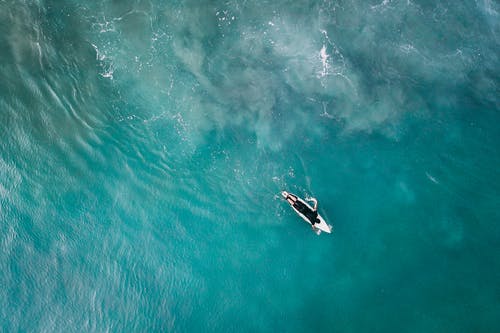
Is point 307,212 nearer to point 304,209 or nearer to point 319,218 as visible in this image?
point 304,209

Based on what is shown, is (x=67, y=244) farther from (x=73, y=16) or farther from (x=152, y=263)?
(x=73, y=16)

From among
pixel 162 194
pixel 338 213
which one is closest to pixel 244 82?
pixel 162 194

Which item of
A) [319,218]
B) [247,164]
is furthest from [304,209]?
[247,164]

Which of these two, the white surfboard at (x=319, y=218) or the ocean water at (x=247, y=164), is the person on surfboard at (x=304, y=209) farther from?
the ocean water at (x=247, y=164)

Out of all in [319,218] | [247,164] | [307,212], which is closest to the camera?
[307,212]

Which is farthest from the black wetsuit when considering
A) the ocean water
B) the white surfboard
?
the ocean water

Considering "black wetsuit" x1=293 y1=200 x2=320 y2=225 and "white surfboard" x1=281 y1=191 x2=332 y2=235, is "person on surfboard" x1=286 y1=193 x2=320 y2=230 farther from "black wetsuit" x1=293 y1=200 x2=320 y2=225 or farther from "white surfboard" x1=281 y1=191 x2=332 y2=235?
"white surfboard" x1=281 y1=191 x2=332 y2=235
